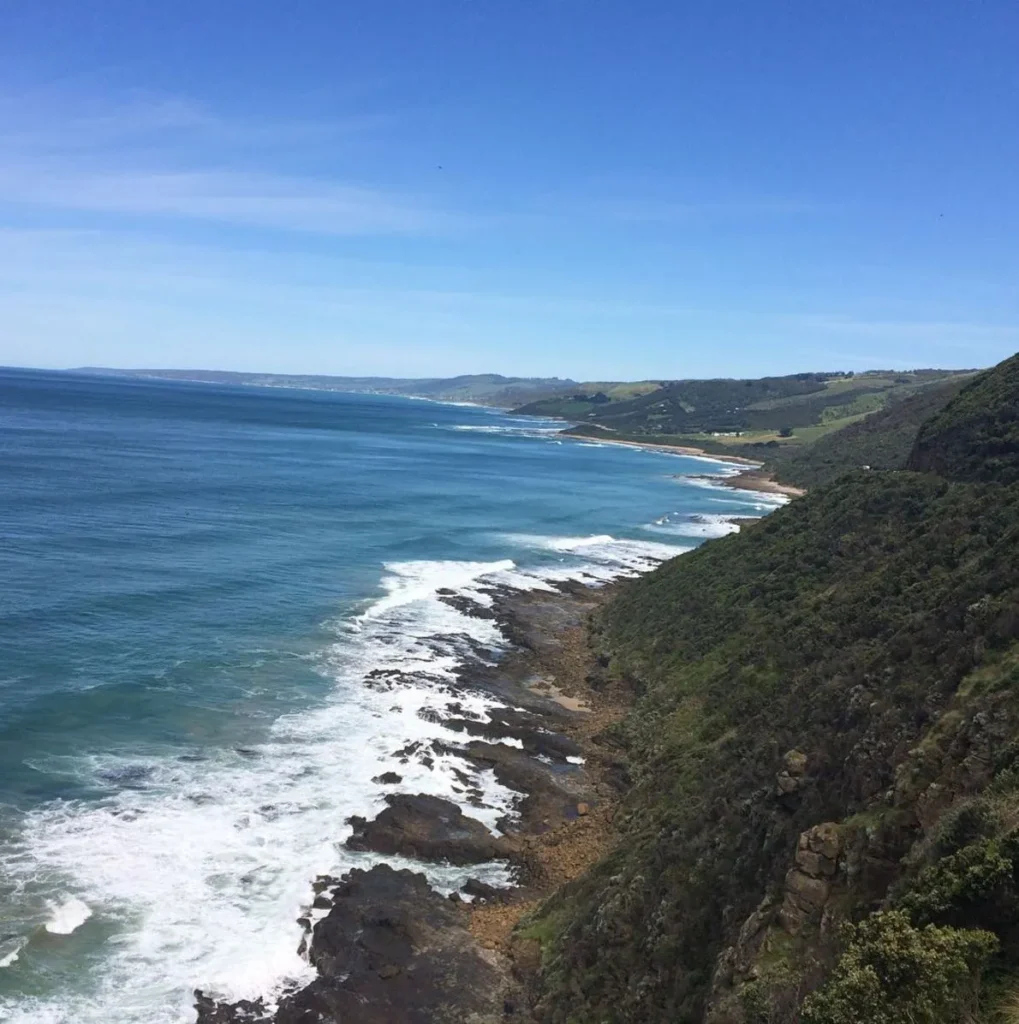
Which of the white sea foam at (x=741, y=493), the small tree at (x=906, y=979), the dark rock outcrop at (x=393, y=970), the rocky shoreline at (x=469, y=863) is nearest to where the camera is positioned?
the small tree at (x=906, y=979)

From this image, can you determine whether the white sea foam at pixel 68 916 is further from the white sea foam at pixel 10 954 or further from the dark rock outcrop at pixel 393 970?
the dark rock outcrop at pixel 393 970

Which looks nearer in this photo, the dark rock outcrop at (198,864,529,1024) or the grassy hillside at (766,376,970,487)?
the dark rock outcrop at (198,864,529,1024)

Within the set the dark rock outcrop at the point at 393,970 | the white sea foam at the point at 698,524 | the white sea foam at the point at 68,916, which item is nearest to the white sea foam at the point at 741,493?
the white sea foam at the point at 698,524

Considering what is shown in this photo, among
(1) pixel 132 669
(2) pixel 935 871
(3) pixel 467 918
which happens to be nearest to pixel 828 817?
(2) pixel 935 871

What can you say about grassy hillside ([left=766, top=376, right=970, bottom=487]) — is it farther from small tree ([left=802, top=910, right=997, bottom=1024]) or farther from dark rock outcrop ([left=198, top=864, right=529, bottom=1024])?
small tree ([left=802, top=910, right=997, bottom=1024])

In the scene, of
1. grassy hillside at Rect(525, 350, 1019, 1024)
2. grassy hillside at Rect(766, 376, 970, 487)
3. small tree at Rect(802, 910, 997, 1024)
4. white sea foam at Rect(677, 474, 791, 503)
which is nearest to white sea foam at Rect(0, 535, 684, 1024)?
grassy hillside at Rect(525, 350, 1019, 1024)

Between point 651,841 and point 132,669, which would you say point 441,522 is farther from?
point 651,841

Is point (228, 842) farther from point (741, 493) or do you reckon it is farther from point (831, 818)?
point (741, 493)
